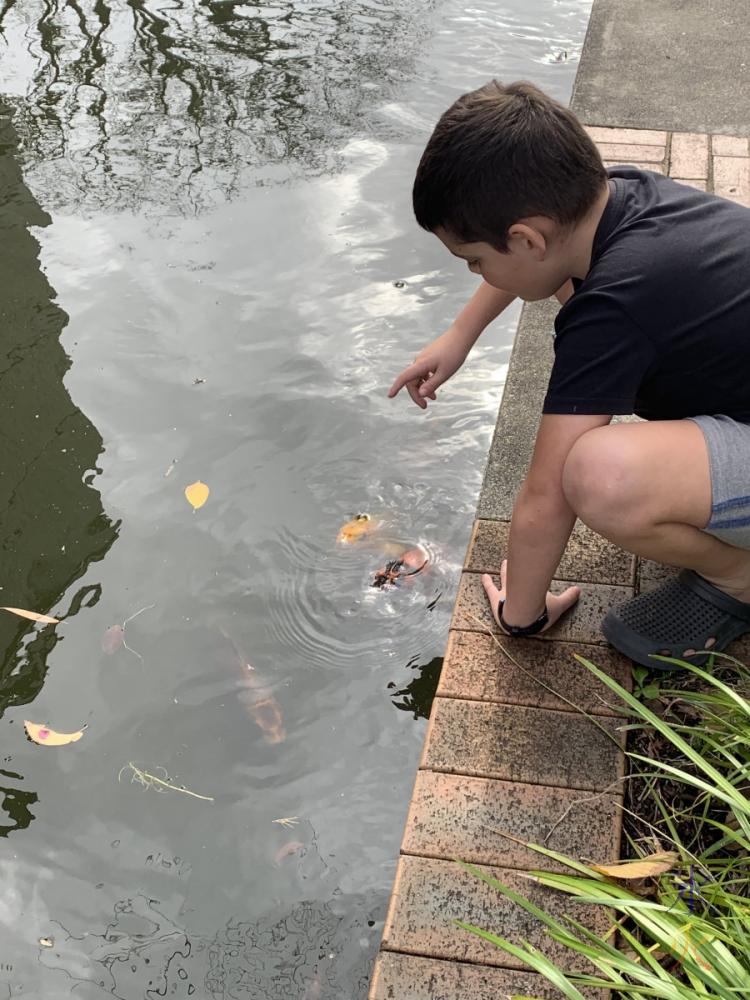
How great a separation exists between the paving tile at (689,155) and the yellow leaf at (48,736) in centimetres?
253

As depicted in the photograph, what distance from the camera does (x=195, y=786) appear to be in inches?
77.2

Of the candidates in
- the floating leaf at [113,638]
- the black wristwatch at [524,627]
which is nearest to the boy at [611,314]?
the black wristwatch at [524,627]

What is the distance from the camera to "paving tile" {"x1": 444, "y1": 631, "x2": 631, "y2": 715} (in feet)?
6.16

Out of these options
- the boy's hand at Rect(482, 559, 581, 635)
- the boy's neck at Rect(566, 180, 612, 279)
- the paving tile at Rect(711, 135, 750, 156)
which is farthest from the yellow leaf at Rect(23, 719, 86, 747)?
the paving tile at Rect(711, 135, 750, 156)

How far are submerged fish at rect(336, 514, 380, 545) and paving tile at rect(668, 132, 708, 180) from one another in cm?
171

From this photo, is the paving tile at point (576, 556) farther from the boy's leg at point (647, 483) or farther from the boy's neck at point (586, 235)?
the boy's neck at point (586, 235)

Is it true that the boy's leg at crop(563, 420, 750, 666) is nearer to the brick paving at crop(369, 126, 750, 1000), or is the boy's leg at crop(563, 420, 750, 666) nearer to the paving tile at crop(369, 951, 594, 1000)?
the brick paving at crop(369, 126, 750, 1000)

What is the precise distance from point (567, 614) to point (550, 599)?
0.06m

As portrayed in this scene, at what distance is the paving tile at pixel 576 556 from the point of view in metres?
2.11

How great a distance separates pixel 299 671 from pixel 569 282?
0.96 metres

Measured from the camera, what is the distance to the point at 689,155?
3.43 meters

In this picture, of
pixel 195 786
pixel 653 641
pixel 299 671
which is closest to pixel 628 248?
pixel 653 641

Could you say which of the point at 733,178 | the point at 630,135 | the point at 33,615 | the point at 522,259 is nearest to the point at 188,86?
the point at 630,135

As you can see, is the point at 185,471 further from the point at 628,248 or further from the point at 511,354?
the point at 628,248
